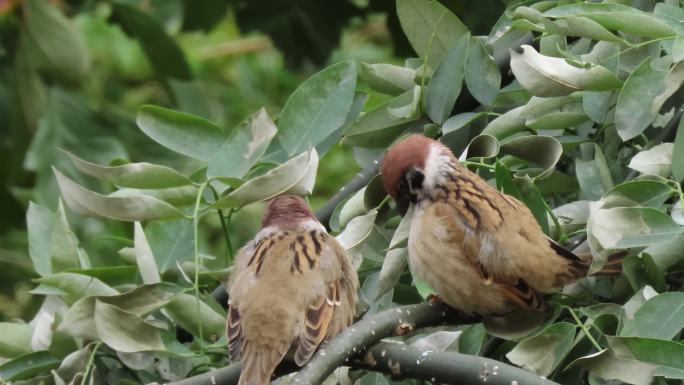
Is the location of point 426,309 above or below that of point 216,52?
above

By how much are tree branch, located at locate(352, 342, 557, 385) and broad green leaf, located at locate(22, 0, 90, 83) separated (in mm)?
2225

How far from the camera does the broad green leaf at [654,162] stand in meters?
2.39

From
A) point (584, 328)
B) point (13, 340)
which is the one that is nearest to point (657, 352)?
point (584, 328)

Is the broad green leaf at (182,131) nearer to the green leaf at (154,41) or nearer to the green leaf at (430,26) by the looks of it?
the green leaf at (430,26)

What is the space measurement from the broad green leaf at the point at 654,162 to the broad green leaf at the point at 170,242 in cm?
96

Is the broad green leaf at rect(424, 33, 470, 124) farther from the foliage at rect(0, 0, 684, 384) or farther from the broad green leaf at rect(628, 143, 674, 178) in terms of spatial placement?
the broad green leaf at rect(628, 143, 674, 178)

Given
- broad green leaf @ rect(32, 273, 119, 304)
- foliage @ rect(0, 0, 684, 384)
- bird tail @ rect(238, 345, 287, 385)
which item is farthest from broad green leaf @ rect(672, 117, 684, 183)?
broad green leaf @ rect(32, 273, 119, 304)

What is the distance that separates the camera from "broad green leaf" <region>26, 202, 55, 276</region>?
2850 mm

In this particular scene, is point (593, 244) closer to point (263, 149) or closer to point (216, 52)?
point (263, 149)

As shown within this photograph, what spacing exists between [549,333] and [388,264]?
0.40 m

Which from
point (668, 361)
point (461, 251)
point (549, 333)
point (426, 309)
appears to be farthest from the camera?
point (461, 251)

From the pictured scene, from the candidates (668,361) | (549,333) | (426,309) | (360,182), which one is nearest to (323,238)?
(360,182)

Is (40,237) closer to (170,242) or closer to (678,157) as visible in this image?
(170,242)

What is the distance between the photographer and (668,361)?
6.86 ft
